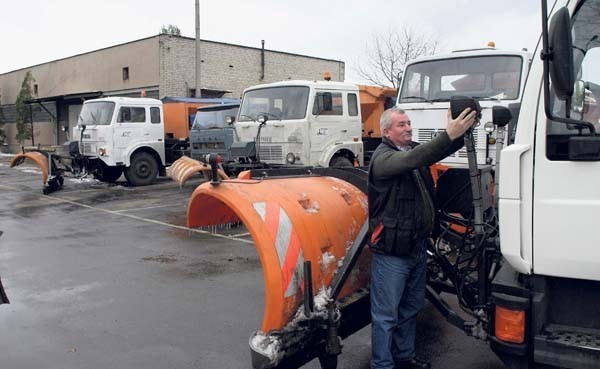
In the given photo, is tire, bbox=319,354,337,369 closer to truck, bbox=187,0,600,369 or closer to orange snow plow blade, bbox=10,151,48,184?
truck, bbox=187,0,600,369

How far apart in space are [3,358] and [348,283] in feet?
9.42

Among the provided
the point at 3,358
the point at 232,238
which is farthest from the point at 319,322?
the point at 232,238

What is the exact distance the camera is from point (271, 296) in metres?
3.04

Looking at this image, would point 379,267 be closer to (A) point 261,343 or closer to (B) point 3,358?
(A) point 261,343

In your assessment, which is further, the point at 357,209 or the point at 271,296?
the point at 357,209

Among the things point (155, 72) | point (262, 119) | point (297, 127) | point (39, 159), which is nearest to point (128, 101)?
point (39, 159)

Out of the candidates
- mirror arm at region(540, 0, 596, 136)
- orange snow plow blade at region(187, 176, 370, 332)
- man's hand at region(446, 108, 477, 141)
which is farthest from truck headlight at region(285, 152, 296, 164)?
mirror arm at region(540, 0, 596, 136)

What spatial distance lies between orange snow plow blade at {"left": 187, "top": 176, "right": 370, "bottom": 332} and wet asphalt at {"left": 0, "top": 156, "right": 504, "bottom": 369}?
1.20 meters

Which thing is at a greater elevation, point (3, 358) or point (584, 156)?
point (584, 156)

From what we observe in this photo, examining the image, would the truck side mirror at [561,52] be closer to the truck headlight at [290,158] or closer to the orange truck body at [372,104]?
the truck headlight at [290,158]

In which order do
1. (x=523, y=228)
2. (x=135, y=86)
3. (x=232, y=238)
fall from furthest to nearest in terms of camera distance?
(x=135, y=86), (x=232, y=238), (x=523, y=228)

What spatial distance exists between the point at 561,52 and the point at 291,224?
1.67 m

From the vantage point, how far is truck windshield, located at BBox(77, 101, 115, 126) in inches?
643

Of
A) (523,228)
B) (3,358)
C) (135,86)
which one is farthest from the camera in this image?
(135,86)
